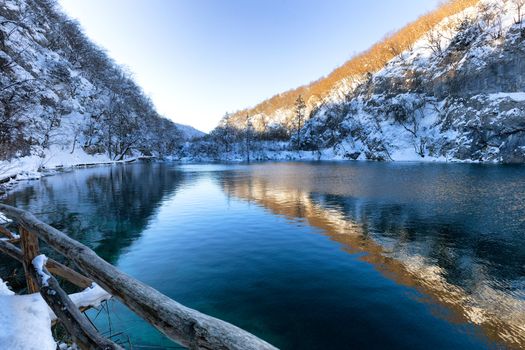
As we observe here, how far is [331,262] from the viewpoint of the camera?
11453 mm

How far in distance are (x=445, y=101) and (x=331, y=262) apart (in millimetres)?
82796

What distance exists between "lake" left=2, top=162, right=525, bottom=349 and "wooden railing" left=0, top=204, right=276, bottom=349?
224cm

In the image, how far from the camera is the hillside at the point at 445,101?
60875mm

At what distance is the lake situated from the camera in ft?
23.8

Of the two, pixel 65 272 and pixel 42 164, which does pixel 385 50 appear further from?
pixel 65 272

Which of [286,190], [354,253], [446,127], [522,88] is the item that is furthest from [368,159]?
[354,253]

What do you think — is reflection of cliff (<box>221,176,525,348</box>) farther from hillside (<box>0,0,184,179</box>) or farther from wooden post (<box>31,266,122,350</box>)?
hillside (<box>0,0,184,179</box>)

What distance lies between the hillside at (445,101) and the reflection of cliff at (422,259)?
2181 inches

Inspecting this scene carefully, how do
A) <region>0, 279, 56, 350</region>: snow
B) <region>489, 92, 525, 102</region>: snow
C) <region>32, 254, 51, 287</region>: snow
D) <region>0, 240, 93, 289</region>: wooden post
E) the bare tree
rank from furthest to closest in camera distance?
1. the bare tree
2. <region>489, 92, 525, 102</region>: snow
3. <region>0, 240, 93, 289</region>: wooden post
4. <region>32, 254, 51, 287</region>: snow
5. <region>0, 279, 56, 350</region>: snow

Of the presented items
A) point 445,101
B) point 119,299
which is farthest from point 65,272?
point 445,101

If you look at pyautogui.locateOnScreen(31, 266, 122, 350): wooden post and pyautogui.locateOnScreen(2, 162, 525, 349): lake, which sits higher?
pyautogui.locateOnScreen(31, 266, 122, 350): wooden post

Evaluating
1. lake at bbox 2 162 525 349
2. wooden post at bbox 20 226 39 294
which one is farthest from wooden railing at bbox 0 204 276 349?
lake at bbox 2 162 525 349

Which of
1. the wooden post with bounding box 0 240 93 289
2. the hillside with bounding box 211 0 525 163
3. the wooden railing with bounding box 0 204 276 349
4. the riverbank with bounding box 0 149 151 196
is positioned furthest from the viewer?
the hillside with bounding box 211 0 525 163

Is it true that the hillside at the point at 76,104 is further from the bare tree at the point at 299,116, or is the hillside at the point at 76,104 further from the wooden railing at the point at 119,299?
the bare tree at the point at 299,116
